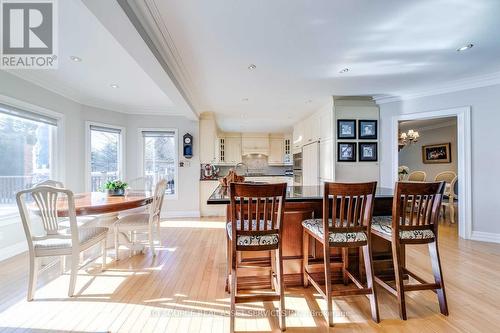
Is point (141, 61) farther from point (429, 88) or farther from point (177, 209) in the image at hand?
point (429, 88)

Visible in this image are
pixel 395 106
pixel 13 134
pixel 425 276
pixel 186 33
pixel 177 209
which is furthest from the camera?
pixel 177 209

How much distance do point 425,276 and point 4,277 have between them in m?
4.39

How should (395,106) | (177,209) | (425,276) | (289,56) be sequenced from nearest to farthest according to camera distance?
1. (425,276)
2. (289,56)
3. (395,106)
4. (177,209)

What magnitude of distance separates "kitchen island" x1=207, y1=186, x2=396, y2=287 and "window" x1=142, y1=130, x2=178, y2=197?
3.27 meters

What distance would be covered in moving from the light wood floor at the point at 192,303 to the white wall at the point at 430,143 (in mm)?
4606

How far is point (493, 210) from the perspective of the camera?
329 cm

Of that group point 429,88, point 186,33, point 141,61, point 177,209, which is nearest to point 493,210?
point 429,88

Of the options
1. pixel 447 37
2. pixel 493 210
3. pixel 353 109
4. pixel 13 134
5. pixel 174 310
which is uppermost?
pixel 447 37

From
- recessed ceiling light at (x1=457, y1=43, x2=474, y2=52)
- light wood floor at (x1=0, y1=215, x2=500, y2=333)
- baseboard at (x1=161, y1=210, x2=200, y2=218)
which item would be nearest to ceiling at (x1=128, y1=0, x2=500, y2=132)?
recessed ceiling light at (x1=457, y1=43, x2=474, y2=52)

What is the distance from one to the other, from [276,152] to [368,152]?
12.7 ft

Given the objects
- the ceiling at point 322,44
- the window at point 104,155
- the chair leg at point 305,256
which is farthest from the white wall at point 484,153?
the window at point 104,155

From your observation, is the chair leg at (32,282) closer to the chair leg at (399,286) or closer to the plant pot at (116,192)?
the plant pot at (116,192)

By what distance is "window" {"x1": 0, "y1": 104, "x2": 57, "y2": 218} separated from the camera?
292cm

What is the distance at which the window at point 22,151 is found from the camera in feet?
9.58
